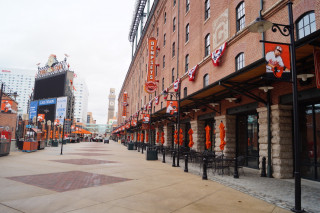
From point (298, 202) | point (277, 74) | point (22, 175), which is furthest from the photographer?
point (22, 175)

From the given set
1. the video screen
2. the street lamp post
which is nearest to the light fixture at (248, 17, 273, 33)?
the street lamp post

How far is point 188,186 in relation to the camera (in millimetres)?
8594

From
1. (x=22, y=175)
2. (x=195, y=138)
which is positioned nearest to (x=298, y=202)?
(x=22, y=175)

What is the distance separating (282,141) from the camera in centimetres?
1059

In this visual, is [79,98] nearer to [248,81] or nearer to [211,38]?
[211,38]

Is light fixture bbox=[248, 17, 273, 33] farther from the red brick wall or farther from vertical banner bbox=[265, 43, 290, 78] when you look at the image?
the red brick wall

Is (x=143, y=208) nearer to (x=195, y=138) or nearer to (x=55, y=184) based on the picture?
(x=55, y=184)

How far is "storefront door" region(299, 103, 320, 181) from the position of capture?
31.8ft

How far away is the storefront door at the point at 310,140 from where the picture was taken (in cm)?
970

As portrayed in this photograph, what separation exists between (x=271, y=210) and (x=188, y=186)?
326 centimetres

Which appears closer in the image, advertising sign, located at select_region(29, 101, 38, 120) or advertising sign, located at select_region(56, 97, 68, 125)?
advertising sign, located at select_region(56, 97, 68, 125)

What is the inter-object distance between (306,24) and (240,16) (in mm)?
5698

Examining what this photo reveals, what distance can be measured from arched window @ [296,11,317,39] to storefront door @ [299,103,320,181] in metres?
3.21

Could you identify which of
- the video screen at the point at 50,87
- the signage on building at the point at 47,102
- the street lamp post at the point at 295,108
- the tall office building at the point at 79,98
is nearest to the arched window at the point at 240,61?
the street lamp post at the point at 295,108
